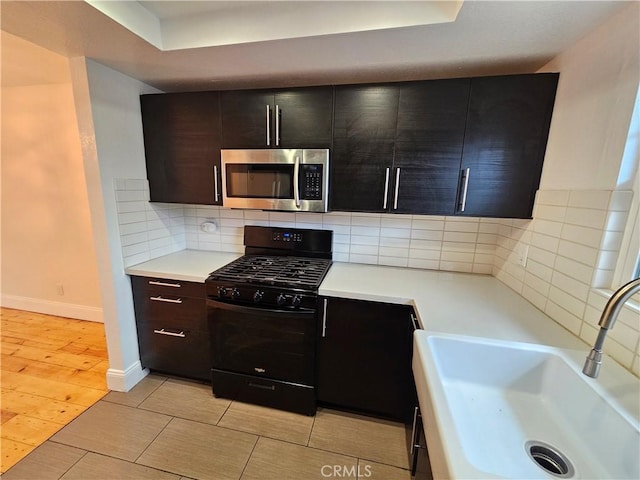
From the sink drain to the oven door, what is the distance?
1114 millimetres

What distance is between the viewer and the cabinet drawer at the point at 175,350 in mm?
2020

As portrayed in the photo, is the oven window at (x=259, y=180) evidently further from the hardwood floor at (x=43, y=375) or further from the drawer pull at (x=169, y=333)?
the hardwood floor at (x=43, y=375)

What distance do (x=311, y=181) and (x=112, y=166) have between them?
52.6 inches

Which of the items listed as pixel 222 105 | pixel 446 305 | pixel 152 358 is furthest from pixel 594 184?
pixel 152 358

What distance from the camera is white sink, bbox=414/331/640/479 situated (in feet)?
2.49

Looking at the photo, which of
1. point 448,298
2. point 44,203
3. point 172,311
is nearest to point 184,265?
point 172,311

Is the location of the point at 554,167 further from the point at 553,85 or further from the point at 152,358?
the point at 152,358

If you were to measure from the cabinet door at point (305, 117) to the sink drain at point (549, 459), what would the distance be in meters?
1.69

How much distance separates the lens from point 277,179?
1892 mm

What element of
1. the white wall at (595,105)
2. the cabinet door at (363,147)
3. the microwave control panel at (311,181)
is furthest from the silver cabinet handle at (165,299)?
the white wall at (595,105)

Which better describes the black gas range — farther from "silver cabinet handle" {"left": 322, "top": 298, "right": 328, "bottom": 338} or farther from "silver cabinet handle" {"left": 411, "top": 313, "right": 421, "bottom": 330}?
"silver cabinet handle" {"left": 411, "top": 313, "right": 421, "bottom": 330}

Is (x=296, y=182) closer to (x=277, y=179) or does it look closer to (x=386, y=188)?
(x=277, y=179)

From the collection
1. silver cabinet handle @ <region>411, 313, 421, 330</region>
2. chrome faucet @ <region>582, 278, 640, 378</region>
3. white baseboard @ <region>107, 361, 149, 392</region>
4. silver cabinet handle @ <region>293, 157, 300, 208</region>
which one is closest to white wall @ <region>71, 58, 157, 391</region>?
white baseboard @ <region>107, 361, 149, 392</region>

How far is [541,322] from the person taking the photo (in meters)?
1.35
